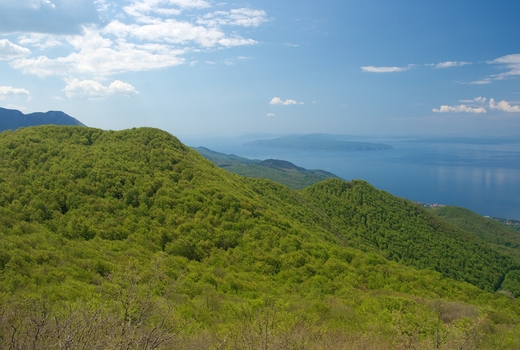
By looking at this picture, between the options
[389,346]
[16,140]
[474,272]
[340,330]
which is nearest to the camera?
[389,346]

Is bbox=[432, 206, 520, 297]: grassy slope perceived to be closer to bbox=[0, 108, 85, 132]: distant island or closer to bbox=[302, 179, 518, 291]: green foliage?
bbox=[302, 179, 518, 291]: green foliage

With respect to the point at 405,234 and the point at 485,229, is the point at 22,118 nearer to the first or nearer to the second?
the point at 405,234

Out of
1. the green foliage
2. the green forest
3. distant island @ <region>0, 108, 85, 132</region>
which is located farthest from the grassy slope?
distant island @ <region>0, 108, 85, 132</region>

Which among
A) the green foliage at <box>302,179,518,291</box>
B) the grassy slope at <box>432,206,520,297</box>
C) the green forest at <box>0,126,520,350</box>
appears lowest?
the grassy slope at <box>432,206,520,297</box>

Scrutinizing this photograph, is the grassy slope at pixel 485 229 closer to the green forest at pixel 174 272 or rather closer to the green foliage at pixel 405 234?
the green foliage at pixel 405 234

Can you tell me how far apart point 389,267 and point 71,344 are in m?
21.6

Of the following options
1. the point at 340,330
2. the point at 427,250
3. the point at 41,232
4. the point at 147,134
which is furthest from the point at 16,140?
the point at 427,250

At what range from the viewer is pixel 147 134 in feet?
104

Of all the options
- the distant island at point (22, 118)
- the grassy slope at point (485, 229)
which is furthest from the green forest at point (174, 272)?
the distant island at point (22, 118)

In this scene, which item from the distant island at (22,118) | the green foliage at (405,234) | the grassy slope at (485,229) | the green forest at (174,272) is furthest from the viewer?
the distant island at (22,118)

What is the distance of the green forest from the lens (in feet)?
27.5

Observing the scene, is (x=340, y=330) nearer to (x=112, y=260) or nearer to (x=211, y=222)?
(x=112, y=260)

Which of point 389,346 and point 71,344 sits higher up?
point 71,344

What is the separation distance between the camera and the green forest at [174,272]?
330 inches
